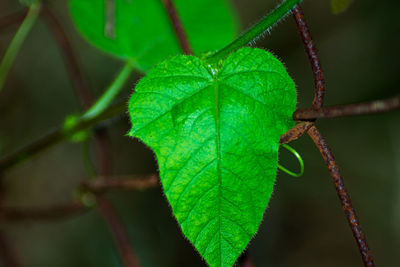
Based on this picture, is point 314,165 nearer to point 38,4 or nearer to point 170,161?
point 38,4

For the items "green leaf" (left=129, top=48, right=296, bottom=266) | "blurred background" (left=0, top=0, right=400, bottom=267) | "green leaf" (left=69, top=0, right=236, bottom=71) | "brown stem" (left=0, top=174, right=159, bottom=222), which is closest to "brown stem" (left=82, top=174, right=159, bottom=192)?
"brown stem" (left=0, top=174, right=159, bottom=222)

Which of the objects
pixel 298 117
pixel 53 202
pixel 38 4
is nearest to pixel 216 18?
pixel 38 4

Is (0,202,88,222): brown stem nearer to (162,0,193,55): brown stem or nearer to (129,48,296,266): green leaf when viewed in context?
(162,0,193,55): brown stem

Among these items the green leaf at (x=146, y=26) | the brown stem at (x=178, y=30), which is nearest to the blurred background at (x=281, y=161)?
the green leaf at (x=146, y=26)

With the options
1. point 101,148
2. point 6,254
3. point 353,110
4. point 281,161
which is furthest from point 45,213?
point 353,110

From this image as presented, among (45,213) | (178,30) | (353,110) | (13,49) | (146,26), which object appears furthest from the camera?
(13,49)

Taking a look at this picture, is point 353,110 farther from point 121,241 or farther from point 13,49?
point 13,49
